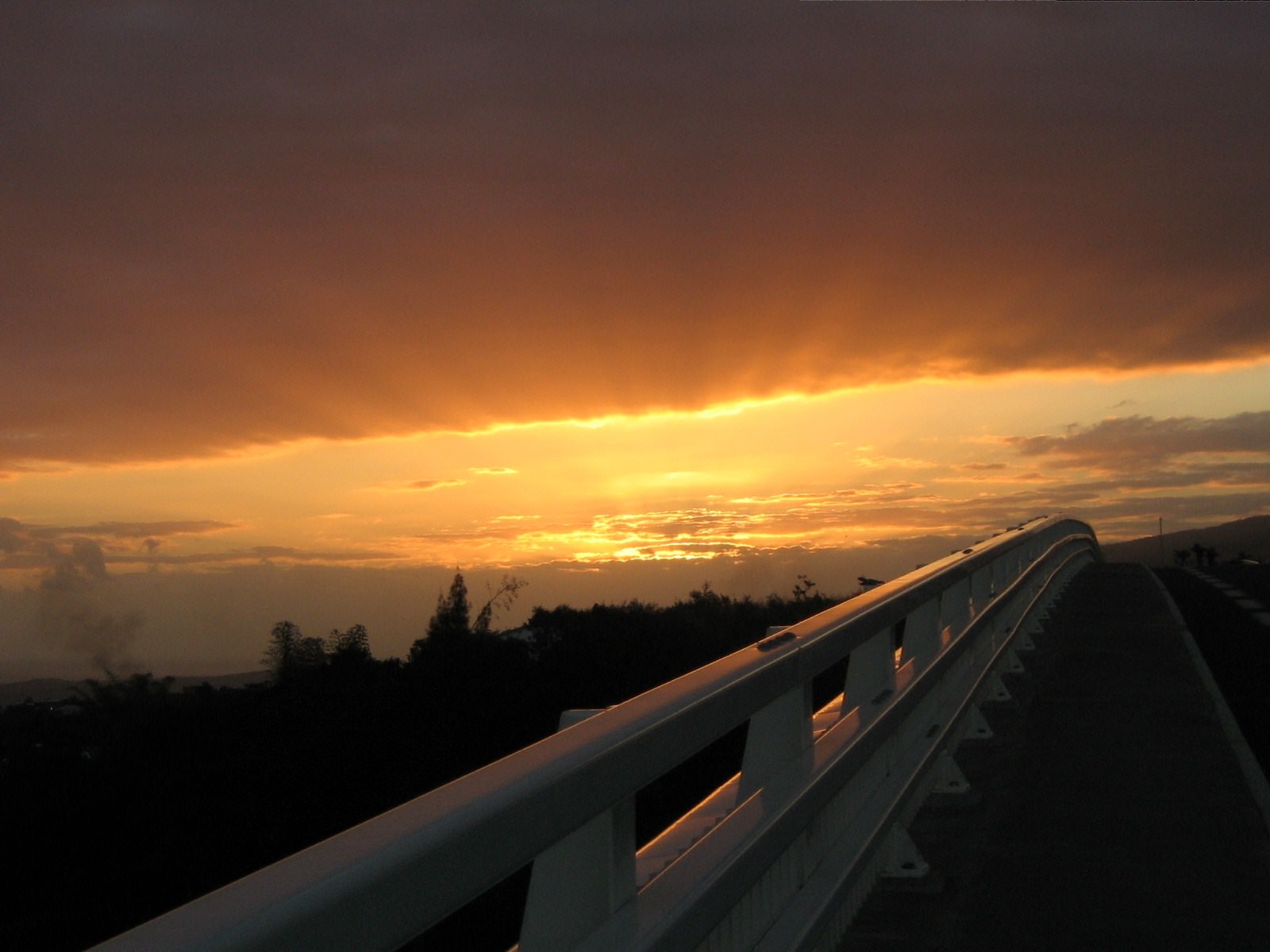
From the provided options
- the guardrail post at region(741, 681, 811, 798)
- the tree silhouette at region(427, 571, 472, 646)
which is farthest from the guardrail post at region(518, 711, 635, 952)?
the tree silhouette at region(427, 571, 472, 646)

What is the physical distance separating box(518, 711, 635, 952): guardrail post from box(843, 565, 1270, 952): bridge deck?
2483 millimetres

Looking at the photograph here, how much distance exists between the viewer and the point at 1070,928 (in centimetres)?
524

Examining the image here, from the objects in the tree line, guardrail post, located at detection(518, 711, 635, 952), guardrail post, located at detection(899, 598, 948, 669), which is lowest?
the tree line

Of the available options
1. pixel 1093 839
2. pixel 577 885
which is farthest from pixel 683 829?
pixel 1093 839

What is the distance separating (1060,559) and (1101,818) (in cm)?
1599

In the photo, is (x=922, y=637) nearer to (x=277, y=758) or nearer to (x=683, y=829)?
(x=683, y=829)

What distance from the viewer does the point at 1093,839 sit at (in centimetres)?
654

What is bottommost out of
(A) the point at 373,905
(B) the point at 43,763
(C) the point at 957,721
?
(B) the point at 43,763

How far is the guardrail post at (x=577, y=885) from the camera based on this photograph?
2.65 m

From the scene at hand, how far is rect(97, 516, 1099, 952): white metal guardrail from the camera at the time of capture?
5.48 feet

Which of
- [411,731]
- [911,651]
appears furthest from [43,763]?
[911,651]

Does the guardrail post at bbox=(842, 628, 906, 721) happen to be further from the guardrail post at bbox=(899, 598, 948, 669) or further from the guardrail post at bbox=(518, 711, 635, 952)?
the guardrail post at bbox=(518, 711, 635, 952)

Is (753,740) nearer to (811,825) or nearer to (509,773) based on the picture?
(811,825)

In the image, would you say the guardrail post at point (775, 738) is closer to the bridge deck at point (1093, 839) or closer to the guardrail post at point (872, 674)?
the bridge deck at point (1093, 839)
